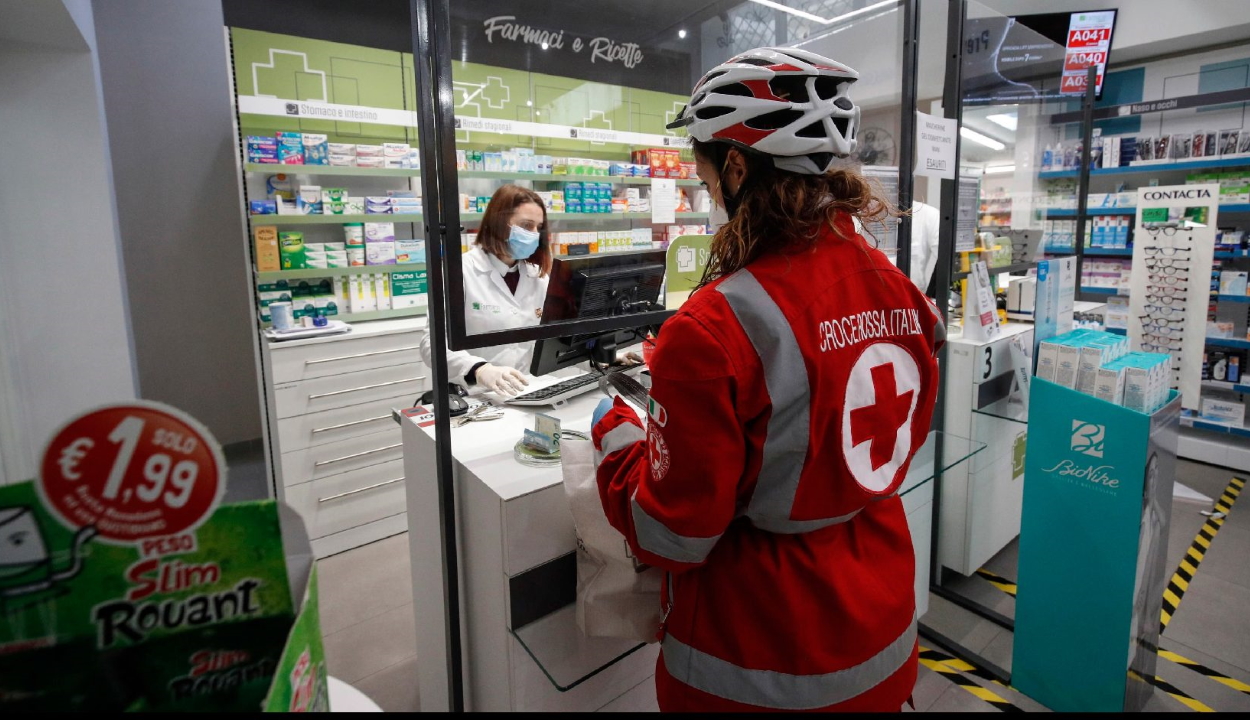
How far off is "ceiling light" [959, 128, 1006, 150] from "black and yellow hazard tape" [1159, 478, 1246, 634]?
2.15 m

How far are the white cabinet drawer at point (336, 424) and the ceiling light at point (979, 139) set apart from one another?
3293mm

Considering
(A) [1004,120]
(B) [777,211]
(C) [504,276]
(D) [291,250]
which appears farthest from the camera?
(D) [291,250]

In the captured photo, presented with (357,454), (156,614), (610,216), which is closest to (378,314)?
(357,454)

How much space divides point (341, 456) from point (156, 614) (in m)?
3.58

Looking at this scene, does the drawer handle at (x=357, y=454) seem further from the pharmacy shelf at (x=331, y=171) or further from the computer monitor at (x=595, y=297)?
the computer monitor at (x=595, y=297)

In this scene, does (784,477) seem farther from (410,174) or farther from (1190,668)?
(410,174)

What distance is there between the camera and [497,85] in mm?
1892

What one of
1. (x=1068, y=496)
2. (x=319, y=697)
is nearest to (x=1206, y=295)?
(x=1068, y=496)

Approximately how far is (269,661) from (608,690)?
4.93ft

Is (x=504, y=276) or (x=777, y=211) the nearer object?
(x=777, y=211)

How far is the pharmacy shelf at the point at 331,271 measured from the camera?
397 cm

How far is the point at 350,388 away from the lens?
3820mm

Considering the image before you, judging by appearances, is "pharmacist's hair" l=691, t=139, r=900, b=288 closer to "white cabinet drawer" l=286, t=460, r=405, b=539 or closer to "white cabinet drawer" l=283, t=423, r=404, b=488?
"white cabinet drawer" l=283, t=423, r=404, b=488

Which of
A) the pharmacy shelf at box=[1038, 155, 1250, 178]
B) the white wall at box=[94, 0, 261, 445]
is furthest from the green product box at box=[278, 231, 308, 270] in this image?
the pharmacy shelf at box=[1038, 155, 1250, 178]
